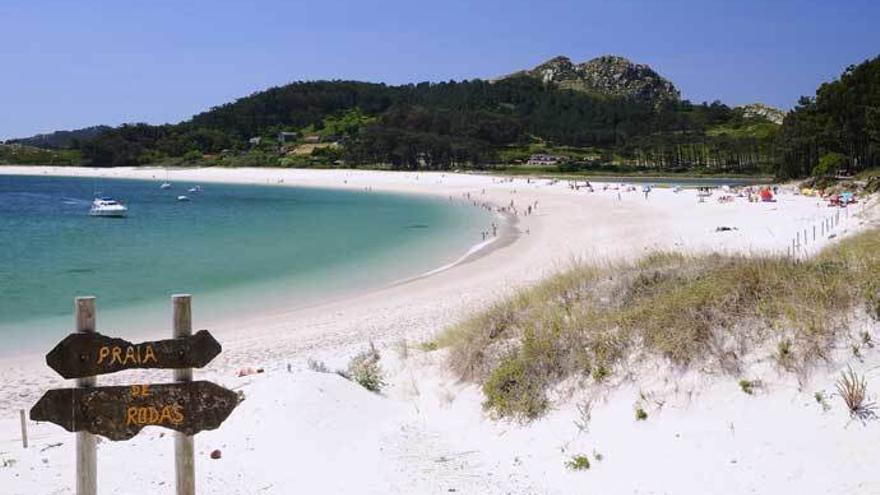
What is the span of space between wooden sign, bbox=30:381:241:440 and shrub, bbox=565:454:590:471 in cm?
330

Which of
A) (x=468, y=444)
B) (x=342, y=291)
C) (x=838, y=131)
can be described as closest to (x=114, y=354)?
(x=468, y=444)

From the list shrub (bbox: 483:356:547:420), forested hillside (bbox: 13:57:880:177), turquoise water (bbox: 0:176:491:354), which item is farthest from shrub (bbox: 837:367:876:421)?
forested hillside (bbox: 13:57:880:177)

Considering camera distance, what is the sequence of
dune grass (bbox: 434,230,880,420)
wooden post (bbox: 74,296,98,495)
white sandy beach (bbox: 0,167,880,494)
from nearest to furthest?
wooden post (bbox: 74,296,98,495), white sandy beach (bbox: 0,167,880,494), dune grass (bbox: 434,230,880,420)

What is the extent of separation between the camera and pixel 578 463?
652cm

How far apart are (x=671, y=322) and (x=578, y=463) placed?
1.90 metres

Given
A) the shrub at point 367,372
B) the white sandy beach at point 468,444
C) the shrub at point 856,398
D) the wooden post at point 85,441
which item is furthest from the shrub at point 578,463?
the wooden post at point 85,441

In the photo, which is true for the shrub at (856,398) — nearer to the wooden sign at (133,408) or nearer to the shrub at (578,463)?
the shrub at (578,463)

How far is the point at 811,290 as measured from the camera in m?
7.30

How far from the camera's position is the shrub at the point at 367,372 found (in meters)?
9.21

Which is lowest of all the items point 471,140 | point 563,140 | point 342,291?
point 342,291

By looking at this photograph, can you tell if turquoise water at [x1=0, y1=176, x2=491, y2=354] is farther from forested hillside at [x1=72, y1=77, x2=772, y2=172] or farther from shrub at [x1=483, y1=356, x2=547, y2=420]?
forested hillside at [x1=72, y1=77, x2=772, y2=172]

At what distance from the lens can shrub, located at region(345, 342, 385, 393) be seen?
363 inches

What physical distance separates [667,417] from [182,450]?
14.2 ft

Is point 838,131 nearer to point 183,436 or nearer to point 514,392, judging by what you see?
point 514,392
